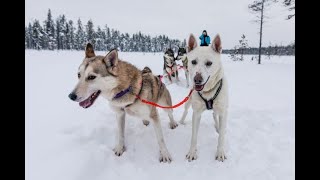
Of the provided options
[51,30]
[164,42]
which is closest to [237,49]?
[51,30]

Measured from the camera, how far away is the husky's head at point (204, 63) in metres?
3.53

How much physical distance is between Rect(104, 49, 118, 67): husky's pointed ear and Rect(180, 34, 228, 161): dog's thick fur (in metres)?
1.09

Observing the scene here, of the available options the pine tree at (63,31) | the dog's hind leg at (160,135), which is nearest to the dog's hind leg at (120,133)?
the dog's hind leg at (160,135)

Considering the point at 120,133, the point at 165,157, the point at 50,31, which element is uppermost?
the point at 50,31

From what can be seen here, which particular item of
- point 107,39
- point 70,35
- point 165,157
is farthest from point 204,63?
point 107,39

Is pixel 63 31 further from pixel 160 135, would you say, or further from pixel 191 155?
pixel 191 155

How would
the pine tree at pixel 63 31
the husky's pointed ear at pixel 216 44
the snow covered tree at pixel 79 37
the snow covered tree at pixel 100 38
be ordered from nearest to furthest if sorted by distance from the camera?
1. the husky's pointed ear at pixel 216 44
2. the pine tree at pixel 63 31
3. the snow covered tree at pixel 79 37
4. the snow covered tree at pixel 100 38

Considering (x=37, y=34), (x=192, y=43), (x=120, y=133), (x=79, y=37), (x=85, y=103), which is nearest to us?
(x=85, y=103)

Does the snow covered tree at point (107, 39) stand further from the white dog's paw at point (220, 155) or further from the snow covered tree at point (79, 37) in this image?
the white dog's paw at point (220, 155)

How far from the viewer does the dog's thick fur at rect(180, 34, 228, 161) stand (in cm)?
357

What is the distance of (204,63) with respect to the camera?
Answer: 3.64 m

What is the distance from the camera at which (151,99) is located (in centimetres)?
404

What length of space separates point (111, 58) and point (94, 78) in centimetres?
37
